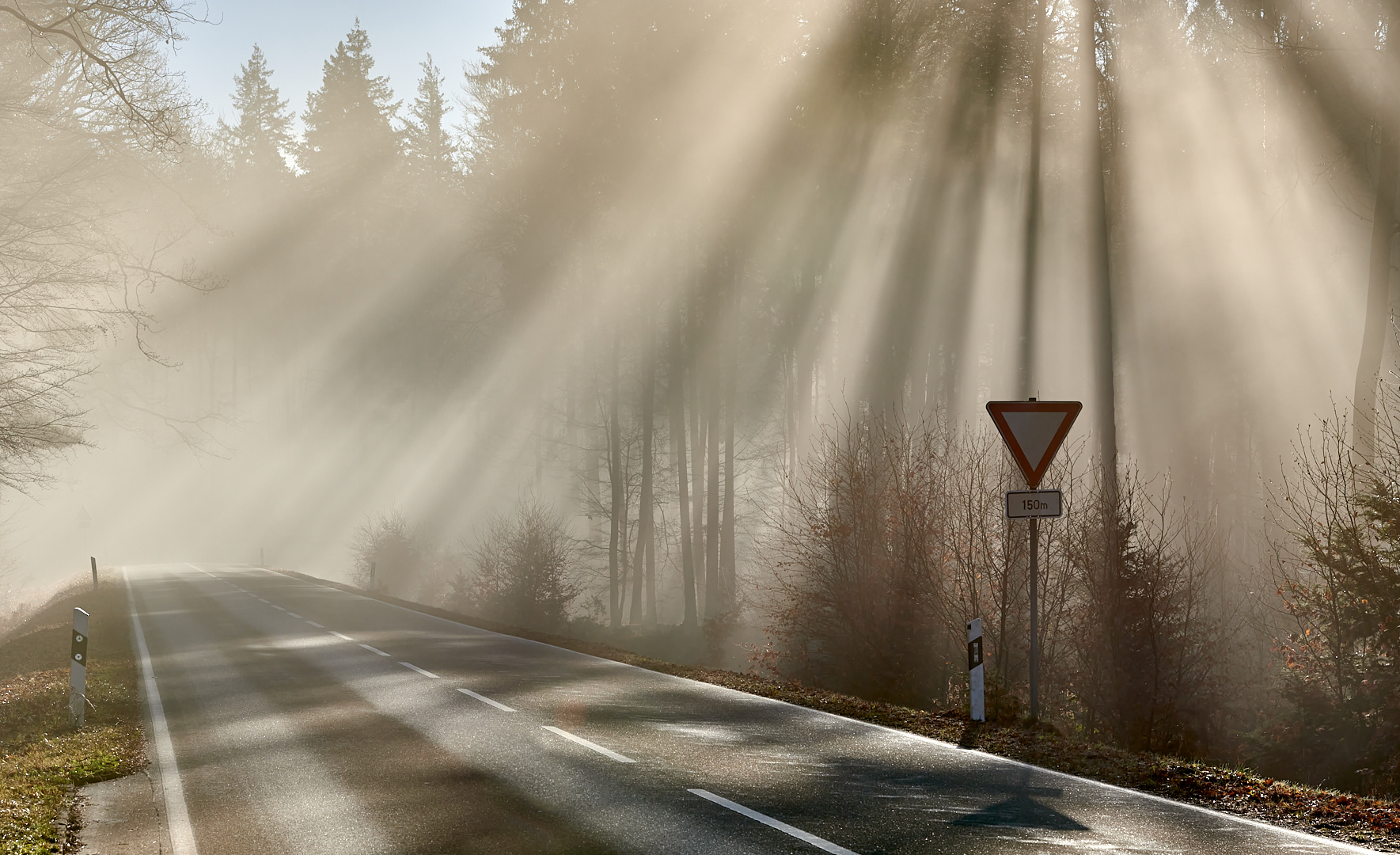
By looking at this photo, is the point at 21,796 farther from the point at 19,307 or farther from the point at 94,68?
the point at 19,307

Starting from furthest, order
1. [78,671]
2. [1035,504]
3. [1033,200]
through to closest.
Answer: [1033,200]
[78,671]
[1035,504]

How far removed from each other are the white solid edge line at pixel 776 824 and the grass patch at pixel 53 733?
4.38 m

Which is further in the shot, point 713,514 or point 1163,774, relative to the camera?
point 713,514

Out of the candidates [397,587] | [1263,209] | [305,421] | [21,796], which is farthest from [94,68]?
[305,421]

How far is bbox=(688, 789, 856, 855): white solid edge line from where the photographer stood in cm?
603

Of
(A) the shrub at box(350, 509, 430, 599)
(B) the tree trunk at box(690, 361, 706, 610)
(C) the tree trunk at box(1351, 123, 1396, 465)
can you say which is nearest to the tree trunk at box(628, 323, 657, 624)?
(B) the tree trunk at box(690, 361, 706, 610)

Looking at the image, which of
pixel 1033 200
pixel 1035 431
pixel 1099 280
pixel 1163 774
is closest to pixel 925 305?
pixel 1033 200

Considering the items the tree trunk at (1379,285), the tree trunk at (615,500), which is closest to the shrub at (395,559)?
the tree trunk at (615,500)

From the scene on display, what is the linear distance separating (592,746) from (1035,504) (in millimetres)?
4884

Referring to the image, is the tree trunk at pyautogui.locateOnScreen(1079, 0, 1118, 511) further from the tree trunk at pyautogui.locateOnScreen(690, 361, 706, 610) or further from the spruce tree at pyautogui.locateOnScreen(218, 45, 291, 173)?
the spruce tree at pyautogui.locateOnScreen(218, 45, 291, 173)

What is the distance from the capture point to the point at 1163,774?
8406 millimetres

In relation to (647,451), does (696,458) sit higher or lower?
lower

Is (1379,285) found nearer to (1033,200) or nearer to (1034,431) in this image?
(1033,200)

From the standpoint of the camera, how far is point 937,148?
896 inches
